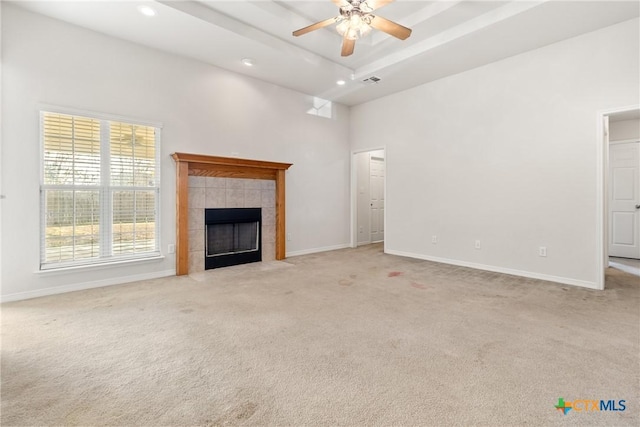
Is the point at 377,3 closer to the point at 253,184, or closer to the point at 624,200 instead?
the point at 253,184

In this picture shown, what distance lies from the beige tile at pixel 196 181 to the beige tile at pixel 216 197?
0.41 ft

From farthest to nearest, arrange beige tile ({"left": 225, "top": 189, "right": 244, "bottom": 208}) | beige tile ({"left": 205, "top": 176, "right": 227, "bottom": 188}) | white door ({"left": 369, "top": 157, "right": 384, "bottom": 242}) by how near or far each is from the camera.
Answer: white door ({"left": 369, "top": 157, "right": 384, "bottom": 242})
beige tile ({"left": 225, "top": 189, "right": 244, "bottom": 208})
beige tile ({"left": 205, "top": 176, "right": 227, "bottom": 188})

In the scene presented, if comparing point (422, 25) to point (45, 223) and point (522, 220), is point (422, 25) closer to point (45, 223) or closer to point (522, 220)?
point (522, 220)

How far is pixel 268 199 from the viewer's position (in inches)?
204

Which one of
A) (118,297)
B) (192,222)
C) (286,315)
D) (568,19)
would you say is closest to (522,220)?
(568,19)

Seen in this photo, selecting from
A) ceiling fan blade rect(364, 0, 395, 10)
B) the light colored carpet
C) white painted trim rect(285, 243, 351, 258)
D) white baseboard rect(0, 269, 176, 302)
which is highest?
ceiling fan blade rect(364, 0, 395, 10)

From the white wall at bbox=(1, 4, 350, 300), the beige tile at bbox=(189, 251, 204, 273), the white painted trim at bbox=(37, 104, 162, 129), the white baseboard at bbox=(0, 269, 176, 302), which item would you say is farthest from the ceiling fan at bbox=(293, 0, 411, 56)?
the white baseboard at bbox=(0, 269, 176, 302)

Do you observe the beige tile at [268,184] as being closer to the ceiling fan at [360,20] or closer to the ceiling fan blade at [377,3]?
the ceiling fan at [360,20]

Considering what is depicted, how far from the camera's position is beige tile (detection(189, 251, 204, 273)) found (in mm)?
4299

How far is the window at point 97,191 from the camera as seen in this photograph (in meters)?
3.32

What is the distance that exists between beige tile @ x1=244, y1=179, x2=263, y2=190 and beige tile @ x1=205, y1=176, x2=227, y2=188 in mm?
381

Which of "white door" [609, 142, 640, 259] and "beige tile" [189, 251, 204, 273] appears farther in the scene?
"white door" [609, 142, 640, 259]

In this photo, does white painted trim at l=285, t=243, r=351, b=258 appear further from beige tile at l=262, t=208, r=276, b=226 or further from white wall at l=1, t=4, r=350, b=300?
beige tile at l=262, t=208, r=276, b=226

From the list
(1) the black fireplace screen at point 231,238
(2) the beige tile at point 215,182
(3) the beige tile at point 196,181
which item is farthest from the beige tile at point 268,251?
(3) the beige tile at point 196,181
